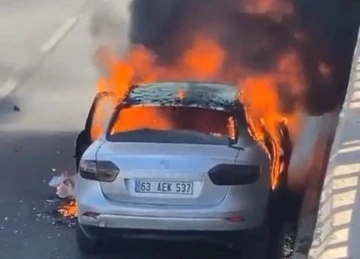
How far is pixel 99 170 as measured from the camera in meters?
9.00

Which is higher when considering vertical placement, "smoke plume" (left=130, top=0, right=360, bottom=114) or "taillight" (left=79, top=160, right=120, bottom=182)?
"taillight" (left=79, top=160, right=120, bottom=182)

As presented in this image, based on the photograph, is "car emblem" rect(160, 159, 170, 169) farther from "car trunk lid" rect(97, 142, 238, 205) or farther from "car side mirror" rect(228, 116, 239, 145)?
"car side mirror" rect(228, 116, 239, 145)

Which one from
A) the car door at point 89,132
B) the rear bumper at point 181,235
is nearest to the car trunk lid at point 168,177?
the rear bumper at point 181,235

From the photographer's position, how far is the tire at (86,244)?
9.55m

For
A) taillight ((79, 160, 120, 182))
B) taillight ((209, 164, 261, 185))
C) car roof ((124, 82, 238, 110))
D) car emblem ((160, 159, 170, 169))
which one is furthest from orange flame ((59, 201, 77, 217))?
taillight ((209, 164, 261, 185))

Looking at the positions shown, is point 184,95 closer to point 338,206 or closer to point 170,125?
point 170,125

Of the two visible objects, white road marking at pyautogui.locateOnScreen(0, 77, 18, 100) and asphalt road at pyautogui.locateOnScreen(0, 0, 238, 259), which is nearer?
asphalt road at pyautogui.locateOnScreen(0, 0, 238, 259)

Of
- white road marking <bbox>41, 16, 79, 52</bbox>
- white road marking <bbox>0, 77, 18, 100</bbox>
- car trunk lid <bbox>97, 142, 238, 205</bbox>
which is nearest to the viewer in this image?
car trunk lid <bbox>97, 142, 238, 205</bbox>

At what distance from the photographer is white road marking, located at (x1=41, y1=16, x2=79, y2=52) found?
21.1m

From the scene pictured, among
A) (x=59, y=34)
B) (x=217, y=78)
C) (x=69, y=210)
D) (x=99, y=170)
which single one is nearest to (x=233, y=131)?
(x=99, y=170)

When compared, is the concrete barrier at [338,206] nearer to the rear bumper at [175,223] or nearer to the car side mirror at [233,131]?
the rear bumper at [175,223]

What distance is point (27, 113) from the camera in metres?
15.9

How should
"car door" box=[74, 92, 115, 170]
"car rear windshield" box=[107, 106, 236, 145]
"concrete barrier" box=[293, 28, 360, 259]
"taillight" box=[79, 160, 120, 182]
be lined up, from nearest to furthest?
1. "concrete barrier" box=[293, 28, 360, 259]
2. "taillight" box=[79, 160, 120, 182]
3. "car rear windshield" box=[107, 106, 236, 145]
4. "car door" box=[74, 92, 115, 170]

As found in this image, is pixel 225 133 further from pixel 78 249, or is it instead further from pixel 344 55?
pixel 344 55
